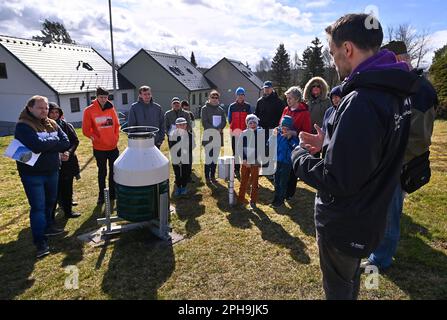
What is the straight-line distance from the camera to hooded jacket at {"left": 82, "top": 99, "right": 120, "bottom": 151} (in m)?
6.06

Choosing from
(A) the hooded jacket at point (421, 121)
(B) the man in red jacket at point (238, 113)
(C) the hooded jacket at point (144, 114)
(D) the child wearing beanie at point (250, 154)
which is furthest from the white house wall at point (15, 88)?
(A) the hooded jacket at point (421, 121)

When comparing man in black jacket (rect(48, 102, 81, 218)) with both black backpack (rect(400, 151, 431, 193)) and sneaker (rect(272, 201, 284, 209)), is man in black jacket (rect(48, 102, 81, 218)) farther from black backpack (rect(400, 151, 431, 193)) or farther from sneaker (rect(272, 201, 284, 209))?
black backpack (rect(400, 151, 431, 193))

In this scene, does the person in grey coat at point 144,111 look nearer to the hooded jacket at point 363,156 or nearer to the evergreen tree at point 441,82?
the hooded jacket at point 363,156

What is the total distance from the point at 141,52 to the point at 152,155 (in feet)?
111

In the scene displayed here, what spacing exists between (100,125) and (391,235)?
5.12 m

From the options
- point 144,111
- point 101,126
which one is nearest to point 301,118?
point 144,111

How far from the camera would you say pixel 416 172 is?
10.4 feet

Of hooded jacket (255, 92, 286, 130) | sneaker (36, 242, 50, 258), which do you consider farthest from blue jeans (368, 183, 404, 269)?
hooded jacket (255, 92, 286, 130)

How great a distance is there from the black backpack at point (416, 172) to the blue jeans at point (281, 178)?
2.90m

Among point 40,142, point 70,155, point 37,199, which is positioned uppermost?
point 40,142

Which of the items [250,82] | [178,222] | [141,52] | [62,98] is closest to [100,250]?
[178,222]

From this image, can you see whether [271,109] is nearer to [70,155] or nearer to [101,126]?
[101,126]

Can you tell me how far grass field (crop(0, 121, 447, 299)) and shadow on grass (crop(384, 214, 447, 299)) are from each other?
0.04 feet

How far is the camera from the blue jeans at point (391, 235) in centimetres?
369
